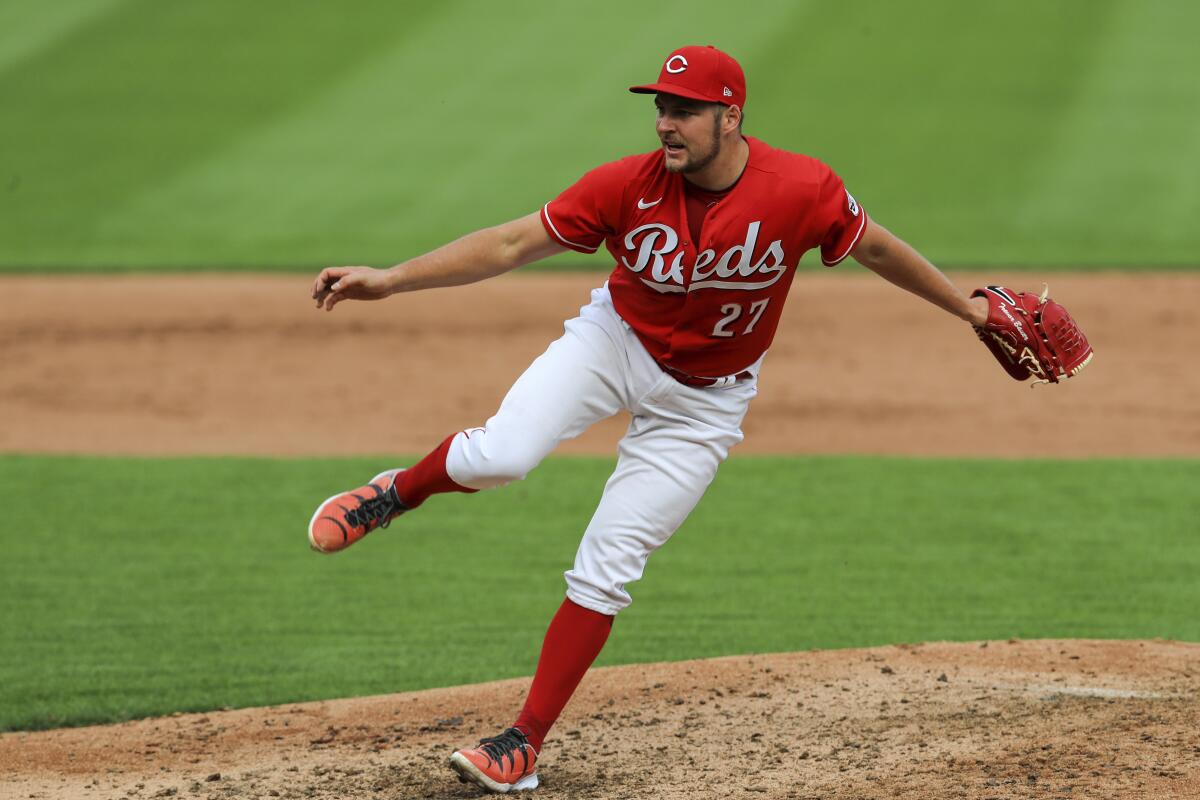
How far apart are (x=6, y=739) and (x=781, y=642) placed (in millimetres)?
3063

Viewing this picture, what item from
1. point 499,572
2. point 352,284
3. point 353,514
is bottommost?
point 499,572

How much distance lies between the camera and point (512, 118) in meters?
20.1

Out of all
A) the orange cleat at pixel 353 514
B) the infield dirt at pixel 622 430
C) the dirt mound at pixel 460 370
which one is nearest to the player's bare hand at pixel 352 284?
the orange cleat at pixel 353 514

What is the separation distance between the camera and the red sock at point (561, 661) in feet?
15.3

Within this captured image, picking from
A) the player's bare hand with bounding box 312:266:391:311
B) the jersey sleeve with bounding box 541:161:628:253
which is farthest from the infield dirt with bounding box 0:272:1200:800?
the jersey sleeve with bounding box 541:161:628:253

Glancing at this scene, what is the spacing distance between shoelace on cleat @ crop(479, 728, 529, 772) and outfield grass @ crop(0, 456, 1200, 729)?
1.69 metres

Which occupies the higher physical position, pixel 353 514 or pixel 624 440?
pixel 624 440

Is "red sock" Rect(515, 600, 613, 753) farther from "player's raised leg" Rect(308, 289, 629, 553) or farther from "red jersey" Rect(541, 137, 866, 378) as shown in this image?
"red jersey" Rect(541, 137, 866, 378)

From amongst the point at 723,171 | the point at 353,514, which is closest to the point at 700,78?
the point at 723,171

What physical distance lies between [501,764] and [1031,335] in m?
2.06

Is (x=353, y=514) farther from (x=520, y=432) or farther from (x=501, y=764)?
(x=501, y=764)

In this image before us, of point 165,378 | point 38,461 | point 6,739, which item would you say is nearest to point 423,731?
point 6,739

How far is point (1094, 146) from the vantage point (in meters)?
18.7

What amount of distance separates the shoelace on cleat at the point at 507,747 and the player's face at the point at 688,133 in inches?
66.6
